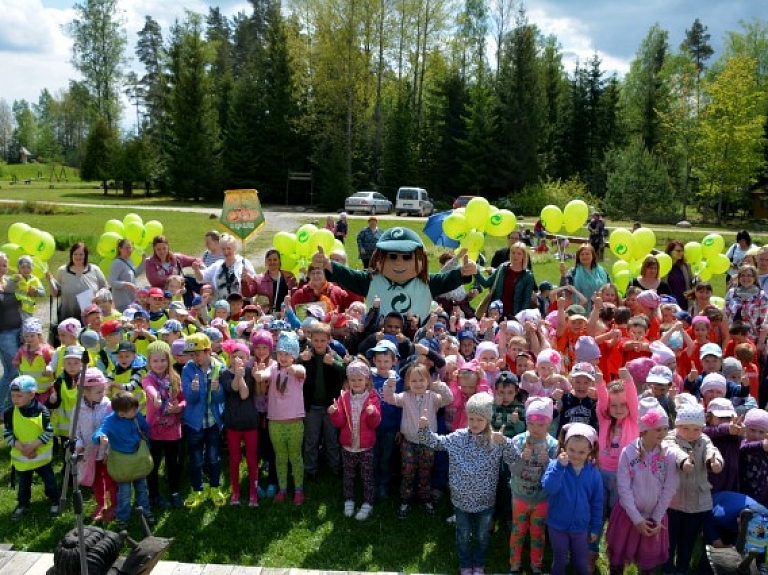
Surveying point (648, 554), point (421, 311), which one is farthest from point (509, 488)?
point (421, 311)

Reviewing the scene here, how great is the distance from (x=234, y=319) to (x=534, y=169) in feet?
121

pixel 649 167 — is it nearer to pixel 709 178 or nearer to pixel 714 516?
pixel 709 178

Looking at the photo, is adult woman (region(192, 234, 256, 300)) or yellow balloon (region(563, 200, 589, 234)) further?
yellow balloon (region(563, 200, 589, 234))

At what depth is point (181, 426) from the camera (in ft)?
18.5

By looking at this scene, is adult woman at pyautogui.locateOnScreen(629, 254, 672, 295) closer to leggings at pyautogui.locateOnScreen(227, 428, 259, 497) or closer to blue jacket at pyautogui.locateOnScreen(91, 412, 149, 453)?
leggings at pyautogui.locateOnScreen(227, 428, 259, 497)

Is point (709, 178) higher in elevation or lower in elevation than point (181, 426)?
higher

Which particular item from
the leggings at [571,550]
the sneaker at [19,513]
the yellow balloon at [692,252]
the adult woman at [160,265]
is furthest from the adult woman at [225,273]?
the yellow balloon at [692,252]

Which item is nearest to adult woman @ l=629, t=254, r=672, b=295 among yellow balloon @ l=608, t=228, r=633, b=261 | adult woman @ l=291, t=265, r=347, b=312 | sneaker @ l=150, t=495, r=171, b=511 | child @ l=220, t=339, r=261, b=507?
yellow balloon @ l=608, t=228, r=633, b=261

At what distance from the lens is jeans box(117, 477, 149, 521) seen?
17.3 ft

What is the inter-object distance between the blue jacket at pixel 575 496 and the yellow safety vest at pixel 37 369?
4487 mm

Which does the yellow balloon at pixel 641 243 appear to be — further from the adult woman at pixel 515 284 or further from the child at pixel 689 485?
the child at pixel 689 485

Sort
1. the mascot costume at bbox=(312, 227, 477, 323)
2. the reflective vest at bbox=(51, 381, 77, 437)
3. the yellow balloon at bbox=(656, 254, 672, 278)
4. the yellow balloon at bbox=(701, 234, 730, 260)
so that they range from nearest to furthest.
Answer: the reflective vest at bbox=(51, 381, 77, 437) < the mascot costume at bbox=(312, 227, 477, 323) < the yellow balloon at bbox=(656, 254, 672, 278) < the yellow balloon at bbox=(701, 234, 730, 260)

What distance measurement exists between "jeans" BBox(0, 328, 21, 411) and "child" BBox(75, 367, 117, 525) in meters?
2.10

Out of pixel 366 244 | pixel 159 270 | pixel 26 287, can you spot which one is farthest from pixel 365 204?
pixel 26 287
